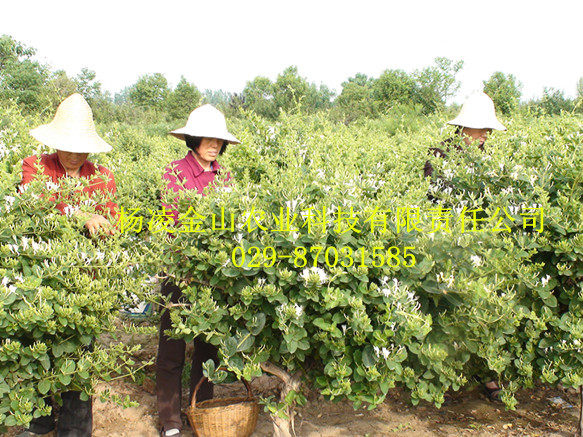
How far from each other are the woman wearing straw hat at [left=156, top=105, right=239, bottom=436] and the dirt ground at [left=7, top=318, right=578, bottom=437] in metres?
0.21

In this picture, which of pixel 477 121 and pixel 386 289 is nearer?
pixel 386 289

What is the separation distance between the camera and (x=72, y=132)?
3158 millimetres

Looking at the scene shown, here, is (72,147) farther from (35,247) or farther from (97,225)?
(35,247)

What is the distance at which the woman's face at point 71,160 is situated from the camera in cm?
316

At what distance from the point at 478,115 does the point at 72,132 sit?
3.43 m

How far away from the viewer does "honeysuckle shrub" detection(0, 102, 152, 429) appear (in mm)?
2273

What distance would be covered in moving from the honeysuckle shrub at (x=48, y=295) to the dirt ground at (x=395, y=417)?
2.63 feet

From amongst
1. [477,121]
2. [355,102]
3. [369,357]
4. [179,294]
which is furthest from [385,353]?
[355,102]

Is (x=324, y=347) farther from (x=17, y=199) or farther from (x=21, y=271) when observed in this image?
(x=17, y=199)

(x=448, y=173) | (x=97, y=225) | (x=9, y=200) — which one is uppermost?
(x=448, y=173)

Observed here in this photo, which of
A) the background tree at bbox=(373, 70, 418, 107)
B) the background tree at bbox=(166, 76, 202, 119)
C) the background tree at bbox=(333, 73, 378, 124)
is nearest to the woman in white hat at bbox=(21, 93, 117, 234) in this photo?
the background tree at bbox=(333, 73, 378, 124)

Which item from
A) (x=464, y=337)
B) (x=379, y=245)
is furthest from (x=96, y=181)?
(x=464, y=337)

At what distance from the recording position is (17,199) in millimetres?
2510

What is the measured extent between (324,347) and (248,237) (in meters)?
0.66
